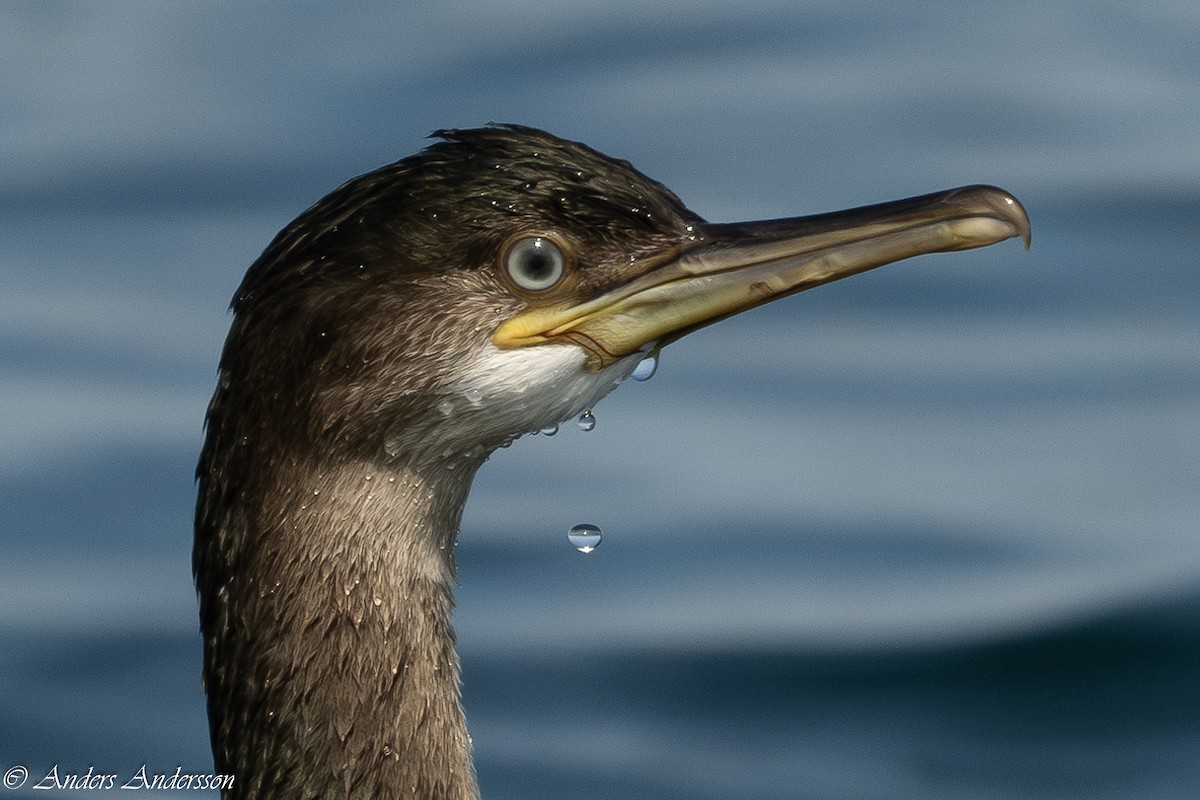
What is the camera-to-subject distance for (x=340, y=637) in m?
4.85

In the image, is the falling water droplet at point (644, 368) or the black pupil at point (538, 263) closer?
the black pupil at point (538, 263)

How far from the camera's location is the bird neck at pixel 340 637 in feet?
15.6

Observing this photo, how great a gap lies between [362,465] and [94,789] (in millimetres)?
2536

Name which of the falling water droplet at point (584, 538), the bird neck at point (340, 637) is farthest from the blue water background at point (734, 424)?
the bird neck at point (340, 637)

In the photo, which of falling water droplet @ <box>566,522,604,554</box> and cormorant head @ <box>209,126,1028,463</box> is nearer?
cormorant head @ <box>209,126,1028,463</box>

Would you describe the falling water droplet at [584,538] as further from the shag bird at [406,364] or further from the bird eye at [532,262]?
the bird eye at [532,262]

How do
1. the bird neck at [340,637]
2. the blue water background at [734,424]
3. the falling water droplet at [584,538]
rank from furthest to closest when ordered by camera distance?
the blue water background at [734,424] → the falling water droplet at [584,538] → the bird neck at [340,637]

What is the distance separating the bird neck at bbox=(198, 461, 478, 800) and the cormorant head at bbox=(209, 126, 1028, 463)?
114 millimetres

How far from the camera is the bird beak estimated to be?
15.4 ft

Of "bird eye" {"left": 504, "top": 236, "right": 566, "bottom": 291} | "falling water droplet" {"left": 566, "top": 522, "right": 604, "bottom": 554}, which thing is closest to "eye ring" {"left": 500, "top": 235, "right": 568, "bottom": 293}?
"bird eye" {"left": 504, "top": 236, "right": 566, "bottom": 291}

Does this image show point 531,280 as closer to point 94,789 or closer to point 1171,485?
point 94,789

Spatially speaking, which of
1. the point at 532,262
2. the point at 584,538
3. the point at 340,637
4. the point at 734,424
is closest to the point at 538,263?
the point at 532,262

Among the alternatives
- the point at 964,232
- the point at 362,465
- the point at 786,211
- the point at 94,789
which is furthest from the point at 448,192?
the point at 786,211

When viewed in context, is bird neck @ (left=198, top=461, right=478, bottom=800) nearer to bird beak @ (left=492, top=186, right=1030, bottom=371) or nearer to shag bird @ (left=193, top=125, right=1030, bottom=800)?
shag bird @ (left=193, top=125, right=1030, bottom=800)
